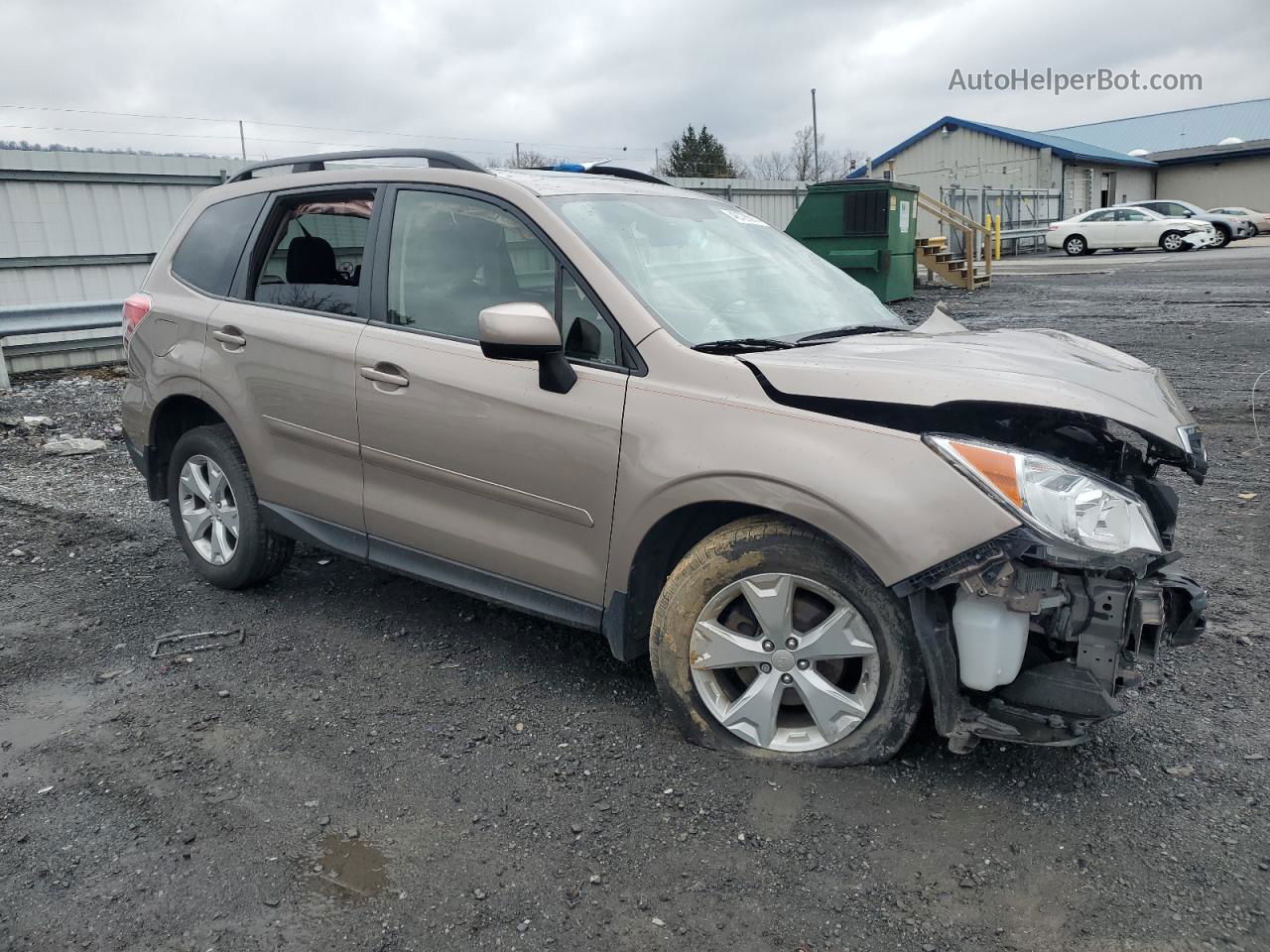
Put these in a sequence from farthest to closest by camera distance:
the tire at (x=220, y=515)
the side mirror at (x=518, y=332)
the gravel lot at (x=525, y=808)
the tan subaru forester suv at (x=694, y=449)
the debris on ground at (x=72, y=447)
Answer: the debris on ground at (x=72, y=447), the tire at (x=220, y=515), the side mirror at (x=518, y=332), the tan subaru forester suv at (x=694, y=449), the gravel lot at (x=525, y=808)

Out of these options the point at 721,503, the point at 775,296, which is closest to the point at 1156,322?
the point at 775,296

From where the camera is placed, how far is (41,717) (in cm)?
358

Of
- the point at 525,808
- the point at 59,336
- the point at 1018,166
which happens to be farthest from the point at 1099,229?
the point at 525,808

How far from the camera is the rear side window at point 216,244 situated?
443 centimetres

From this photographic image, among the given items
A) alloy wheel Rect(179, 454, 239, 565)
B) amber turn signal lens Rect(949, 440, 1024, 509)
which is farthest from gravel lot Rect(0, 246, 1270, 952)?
amber turn signal lens Rect(949, 440, 1024, 509)

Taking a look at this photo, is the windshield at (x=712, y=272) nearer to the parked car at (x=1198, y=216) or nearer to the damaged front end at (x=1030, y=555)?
the damaged front end at (x=1030, y=555)

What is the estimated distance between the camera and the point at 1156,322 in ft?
43.2

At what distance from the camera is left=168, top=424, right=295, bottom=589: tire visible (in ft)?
14.5

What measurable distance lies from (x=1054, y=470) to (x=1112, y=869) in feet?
3.33

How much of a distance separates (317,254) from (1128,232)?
3186cm

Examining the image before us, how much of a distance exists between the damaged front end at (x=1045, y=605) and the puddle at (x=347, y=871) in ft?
5.12

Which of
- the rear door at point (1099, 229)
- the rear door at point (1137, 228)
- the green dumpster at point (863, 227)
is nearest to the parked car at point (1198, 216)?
the rear door at point (1137, 228)

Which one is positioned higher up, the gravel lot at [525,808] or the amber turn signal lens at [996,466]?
the amber turn signal lens at [996,466]

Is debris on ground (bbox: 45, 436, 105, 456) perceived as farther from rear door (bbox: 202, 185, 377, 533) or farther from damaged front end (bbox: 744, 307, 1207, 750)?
damaged front end (bbox: 744, 307, 1207, 750)
